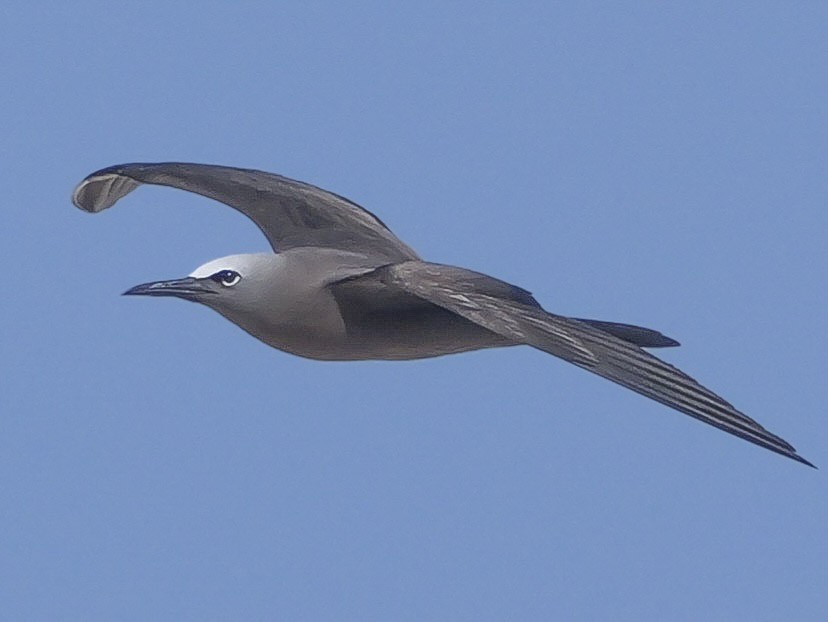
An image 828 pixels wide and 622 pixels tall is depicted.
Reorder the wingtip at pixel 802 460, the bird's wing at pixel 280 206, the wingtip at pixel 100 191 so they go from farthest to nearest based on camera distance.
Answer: the wingtip at pixel 100 191
the bird's wing at pixel 280 206
the wingtip at pixel 802 460

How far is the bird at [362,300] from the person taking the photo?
21.1 feet

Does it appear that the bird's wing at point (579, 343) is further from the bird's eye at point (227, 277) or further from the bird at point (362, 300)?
the bird's eye at point (227, 277)

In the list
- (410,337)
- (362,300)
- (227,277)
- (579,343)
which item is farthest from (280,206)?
(579,343)

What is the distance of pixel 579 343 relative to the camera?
6.57 m

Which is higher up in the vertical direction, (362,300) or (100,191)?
(100,191)

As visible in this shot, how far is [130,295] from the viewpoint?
24.4 ft

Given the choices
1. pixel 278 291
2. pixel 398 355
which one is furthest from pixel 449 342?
pixel 278 291

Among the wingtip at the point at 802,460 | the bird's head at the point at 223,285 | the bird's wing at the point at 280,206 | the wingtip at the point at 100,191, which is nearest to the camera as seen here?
the wingtip at the point at 802,460

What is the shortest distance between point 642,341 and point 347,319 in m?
1.34

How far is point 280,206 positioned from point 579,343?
7.18ft

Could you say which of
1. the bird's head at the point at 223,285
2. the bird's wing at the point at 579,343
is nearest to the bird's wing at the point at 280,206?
the bird's head at the point at 223,285

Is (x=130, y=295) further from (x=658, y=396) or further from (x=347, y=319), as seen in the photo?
(x=658, y=396)

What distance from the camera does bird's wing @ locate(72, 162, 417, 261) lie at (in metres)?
8.09

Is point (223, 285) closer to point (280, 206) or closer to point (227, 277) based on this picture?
point (227, 277)
